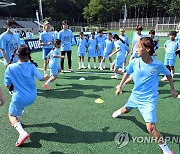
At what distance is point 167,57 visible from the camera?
327 inches

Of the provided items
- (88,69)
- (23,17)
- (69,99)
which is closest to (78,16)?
(23,17)

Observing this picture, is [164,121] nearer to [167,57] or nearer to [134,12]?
[167,57]

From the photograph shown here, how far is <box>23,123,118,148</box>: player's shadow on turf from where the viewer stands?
4086 mm

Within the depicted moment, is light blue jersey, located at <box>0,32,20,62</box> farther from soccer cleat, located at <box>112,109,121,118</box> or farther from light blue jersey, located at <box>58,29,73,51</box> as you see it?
soccer cleat, located at <box>112,109,121,118</box>

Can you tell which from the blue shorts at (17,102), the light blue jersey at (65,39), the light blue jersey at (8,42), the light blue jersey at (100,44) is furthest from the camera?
the light blue jersey at (100,44)

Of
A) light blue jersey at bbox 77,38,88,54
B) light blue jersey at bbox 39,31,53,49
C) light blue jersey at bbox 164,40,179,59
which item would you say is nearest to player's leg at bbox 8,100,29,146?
light blue jersey at bbox 39,31,53,49

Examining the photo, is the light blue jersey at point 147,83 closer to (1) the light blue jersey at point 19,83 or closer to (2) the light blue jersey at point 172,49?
(1) the light blue jersey at point 19,83

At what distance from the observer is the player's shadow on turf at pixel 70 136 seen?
4086mm

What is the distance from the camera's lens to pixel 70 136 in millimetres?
4281

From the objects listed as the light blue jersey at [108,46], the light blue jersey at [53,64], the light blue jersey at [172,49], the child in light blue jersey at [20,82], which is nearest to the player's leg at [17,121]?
the child in light blue jersey at [20,82]

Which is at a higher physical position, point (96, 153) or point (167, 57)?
point (167, 57)

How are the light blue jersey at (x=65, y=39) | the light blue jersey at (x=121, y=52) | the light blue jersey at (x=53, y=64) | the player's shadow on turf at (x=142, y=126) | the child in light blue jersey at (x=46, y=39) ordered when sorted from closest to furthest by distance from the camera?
the player's shadow on turf at (x=142, y=126) → the light blue jersey at (x=53, y=64) → the light blue jersey at (x=121, y=52) → the child in light blue jersey at (x=46, y=39) → the light blue jersey at (x=65, y=39)

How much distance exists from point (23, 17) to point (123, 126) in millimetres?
72584

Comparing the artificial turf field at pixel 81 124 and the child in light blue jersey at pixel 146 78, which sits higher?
the child in light blue jersey at pixel 146 78
